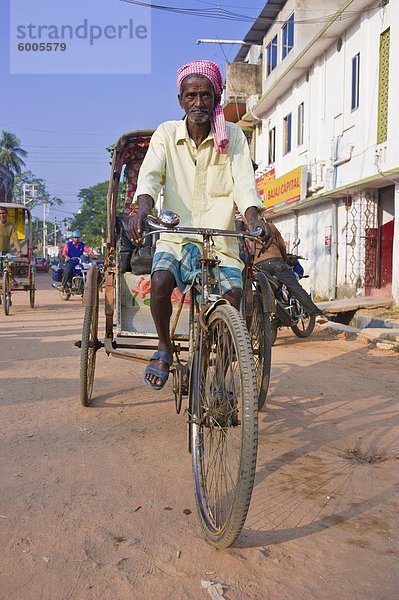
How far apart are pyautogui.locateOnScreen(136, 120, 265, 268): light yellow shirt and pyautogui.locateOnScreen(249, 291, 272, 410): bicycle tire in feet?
3.59

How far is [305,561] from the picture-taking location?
2.16 metres

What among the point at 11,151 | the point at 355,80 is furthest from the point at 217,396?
the point at 11,151

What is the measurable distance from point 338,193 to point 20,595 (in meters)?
13.0

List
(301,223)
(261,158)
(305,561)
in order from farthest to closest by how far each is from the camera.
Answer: (261,158), (301,223), (305,561)

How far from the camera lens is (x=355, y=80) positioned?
13508 millimetres

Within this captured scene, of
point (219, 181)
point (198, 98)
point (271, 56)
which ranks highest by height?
point (271, 56)

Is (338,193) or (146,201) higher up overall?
(338,193)

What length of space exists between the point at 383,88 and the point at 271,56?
379 inches

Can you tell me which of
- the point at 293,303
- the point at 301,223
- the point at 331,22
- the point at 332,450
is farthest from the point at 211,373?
the point at 301,223

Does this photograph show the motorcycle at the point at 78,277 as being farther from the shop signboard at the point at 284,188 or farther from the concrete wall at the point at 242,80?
the concrete wall at the point at 242,80

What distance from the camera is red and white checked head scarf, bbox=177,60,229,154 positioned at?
10.1 ft

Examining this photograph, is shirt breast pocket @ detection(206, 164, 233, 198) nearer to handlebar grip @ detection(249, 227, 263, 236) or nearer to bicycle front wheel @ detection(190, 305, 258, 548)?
handlebar grip @ detection(249, 227, 263, 236)

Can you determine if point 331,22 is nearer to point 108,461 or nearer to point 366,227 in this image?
point 366,227

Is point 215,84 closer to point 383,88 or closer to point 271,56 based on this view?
point 383,88
